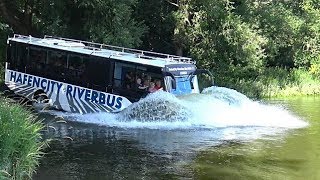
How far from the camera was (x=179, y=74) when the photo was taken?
61.4 ft

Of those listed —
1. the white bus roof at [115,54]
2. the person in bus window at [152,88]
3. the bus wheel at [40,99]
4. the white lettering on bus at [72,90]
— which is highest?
the white bus roof at [115,54]

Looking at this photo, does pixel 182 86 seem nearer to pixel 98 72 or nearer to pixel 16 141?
pixel 98 72

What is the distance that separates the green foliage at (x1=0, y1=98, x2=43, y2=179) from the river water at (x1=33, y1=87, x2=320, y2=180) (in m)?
2.17

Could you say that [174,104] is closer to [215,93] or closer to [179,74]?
[179,74]

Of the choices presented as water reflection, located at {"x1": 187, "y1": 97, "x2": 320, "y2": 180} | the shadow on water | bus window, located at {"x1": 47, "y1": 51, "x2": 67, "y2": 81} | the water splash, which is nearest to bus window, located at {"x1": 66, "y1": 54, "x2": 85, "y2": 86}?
bus window, located at {"x1": 47, "y1": 51, "x2": 67, "y2": 81}

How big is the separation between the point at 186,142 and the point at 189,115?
2881 mm

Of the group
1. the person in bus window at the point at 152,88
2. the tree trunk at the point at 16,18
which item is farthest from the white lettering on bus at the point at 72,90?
the tree trunk at the point at 16,18

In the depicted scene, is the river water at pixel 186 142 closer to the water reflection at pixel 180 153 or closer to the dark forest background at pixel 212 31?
the water reflection at pixel 180 153

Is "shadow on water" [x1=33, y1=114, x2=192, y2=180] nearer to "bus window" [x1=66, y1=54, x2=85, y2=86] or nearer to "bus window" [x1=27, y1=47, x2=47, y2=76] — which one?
"bus window" [x1=66, y1=54, x2=85, y2=86]

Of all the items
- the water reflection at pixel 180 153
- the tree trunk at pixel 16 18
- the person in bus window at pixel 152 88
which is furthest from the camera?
the tree trunk at pixel 16 18

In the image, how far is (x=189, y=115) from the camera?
18.3 metres

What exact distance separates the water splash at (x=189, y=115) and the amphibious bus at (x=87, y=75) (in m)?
0.54

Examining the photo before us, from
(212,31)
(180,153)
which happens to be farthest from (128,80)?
(212,31)

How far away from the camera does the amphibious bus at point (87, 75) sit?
1862 centimetres
